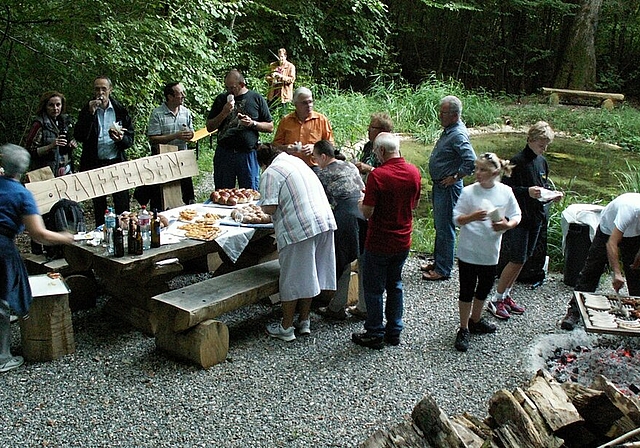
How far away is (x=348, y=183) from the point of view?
5.28 metres

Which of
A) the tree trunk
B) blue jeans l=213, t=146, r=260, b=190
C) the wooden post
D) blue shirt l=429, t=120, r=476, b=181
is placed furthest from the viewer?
the tree trunk

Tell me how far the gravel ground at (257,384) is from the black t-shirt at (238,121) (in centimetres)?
204

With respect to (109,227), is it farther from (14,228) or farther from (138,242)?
(14,228)

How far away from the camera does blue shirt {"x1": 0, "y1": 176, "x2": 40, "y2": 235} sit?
13.6 ft

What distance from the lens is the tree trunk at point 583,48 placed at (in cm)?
2008

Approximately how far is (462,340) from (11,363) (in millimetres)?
3422

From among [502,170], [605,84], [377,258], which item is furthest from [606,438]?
[605,84]

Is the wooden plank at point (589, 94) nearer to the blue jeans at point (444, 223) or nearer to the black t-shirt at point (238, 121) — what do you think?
the blue jeans at point (444, 223)

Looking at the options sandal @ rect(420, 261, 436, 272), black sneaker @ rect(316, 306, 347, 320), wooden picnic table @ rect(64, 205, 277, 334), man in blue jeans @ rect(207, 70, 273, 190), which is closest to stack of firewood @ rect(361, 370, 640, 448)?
black sneaker @ rect(316, 306, 347, 320)

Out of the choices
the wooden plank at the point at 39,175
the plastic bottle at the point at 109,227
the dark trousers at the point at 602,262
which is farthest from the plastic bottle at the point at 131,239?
the dark trousers at the point at 602,262

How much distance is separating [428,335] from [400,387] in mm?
942

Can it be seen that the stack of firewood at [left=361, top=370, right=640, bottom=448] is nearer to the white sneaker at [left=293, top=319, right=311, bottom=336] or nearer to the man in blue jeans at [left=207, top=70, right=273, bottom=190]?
the white sneaker at [left=293, top=319, right=311, bottom=336]

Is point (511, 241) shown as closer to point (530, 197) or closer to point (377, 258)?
point (530, 197)

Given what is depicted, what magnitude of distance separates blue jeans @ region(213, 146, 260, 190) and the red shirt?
8.26ft
